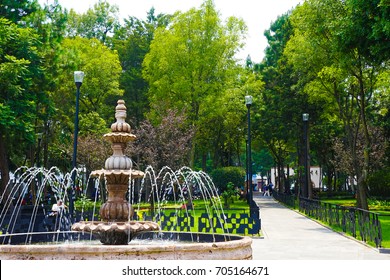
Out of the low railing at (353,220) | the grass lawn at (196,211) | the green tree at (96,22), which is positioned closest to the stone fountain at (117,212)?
the grass lawn at (196,211)

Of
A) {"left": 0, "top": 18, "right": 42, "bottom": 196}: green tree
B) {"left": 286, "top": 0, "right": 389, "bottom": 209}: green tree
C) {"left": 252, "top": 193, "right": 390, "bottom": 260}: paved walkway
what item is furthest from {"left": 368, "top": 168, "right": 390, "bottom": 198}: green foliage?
{"left": 0, "top": 18, "right": 42, "bottom": 196}: green tree

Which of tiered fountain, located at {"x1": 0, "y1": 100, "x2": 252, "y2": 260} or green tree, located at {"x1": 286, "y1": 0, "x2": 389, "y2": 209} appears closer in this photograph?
tiered fountain, located at {"x1": 0, "y1": 100, "x2": 252, "y2": 260}

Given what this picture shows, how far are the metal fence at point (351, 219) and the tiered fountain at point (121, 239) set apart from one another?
6.58m

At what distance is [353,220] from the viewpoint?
18359mm

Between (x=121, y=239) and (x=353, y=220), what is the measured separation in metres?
11.1

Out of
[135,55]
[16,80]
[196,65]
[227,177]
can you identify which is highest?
[135,55]

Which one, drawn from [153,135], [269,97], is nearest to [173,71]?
[153,135]

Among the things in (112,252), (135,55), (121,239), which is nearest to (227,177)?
(135,55)

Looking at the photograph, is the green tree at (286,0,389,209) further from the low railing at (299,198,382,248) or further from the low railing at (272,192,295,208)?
the low railing at (272,192,295,208)

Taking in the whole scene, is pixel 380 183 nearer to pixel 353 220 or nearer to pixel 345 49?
pixel 345 49

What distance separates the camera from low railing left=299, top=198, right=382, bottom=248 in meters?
15.5

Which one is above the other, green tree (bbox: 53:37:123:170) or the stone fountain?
green tree (bbox: 53:37:123:170)

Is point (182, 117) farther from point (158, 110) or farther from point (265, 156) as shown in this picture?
point (265, 156)

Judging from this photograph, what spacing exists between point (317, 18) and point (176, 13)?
16.3m
